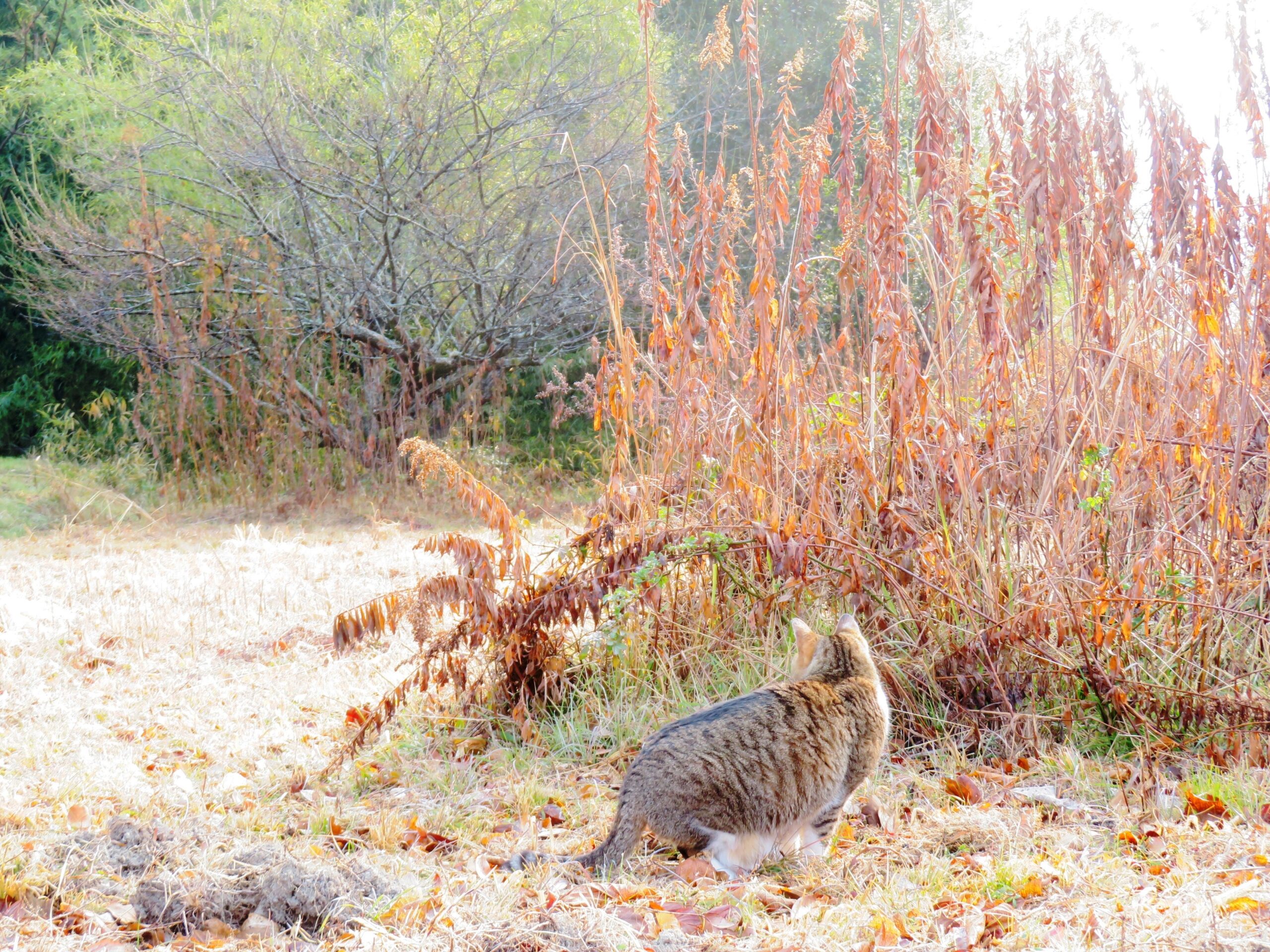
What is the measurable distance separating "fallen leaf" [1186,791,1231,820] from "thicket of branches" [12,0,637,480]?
681cm

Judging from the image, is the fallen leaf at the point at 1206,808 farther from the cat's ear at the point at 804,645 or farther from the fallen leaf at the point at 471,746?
the fallen leaf at the point at 471,746

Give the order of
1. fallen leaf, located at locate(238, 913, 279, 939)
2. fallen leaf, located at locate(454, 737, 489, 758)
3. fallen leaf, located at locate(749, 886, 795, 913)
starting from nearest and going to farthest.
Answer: fallen leaf, located at locate(238, 913, 279, 939), fallen leaf, located at locate(749, 886, 795, 913), fallen leaf, located at locate(454, 737, 489, 758)

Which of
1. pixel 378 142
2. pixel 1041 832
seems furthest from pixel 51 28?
pixel 1041 832

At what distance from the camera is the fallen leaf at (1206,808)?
2.54 meters

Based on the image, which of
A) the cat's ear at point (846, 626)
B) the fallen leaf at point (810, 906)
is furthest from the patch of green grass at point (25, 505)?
the fallen leaf at point (810, 906)

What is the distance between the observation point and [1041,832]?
2.48 m

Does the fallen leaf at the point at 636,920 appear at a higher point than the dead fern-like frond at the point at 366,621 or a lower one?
lower

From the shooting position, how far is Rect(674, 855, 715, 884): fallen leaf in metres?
2.35

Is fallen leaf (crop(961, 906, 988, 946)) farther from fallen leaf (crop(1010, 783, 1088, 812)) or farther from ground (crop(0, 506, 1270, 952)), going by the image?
fallen leaf (crop(1010, 783, 1088, 812))

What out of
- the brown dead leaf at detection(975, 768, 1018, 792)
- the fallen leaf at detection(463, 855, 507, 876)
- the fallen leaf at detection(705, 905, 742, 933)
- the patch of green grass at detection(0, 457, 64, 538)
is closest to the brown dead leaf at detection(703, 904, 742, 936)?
the fallen leaf at detection(705, 905, 742, 933)

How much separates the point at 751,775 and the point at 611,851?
0.36 meters

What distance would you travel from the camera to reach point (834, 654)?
2814mm

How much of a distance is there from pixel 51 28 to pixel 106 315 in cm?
527

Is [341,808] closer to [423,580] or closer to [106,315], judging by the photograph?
[423,580]
